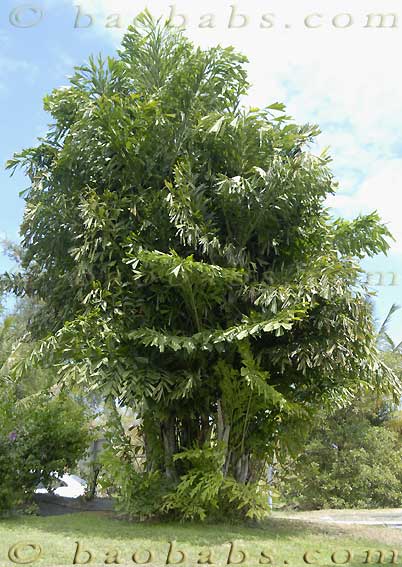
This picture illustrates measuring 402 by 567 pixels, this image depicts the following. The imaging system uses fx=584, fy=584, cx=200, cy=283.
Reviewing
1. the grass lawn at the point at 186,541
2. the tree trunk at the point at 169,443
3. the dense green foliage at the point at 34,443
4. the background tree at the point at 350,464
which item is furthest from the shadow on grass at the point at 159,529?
the background tree at the point at 350,464

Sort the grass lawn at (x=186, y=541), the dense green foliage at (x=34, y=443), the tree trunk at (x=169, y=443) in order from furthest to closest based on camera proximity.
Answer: the dense green foliage at (x=34, y=443), the tree trunk at (x=169, y=443), the grass lawn at (x=186, y=541)

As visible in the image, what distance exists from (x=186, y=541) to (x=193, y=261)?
386 cm

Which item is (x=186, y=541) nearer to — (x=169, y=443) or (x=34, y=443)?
Result: (x=169, y=443)

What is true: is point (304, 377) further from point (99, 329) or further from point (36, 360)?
point (36, 360)

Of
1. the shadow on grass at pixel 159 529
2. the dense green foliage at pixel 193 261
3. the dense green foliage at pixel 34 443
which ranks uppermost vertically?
the dense green foliage at pixel 193 261

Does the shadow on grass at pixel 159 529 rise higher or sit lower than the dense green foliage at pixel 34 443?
lower

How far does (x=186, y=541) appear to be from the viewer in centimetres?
738

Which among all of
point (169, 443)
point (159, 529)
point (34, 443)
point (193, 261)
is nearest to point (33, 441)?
point (34, 443)

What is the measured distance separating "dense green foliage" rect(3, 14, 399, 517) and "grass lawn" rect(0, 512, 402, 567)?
0.61 m

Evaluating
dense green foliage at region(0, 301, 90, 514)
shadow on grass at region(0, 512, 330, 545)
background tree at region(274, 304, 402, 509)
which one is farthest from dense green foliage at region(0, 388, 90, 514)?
background tree at region(274, 304, 402, 509)

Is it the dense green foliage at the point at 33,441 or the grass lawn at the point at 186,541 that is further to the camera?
the dense green foliage at the point at 33,441

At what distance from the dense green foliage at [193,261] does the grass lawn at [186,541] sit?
23.9 inches

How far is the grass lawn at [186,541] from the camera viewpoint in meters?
6.57

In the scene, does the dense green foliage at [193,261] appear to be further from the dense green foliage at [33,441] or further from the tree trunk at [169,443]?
the dense green foliage at [33,441]
